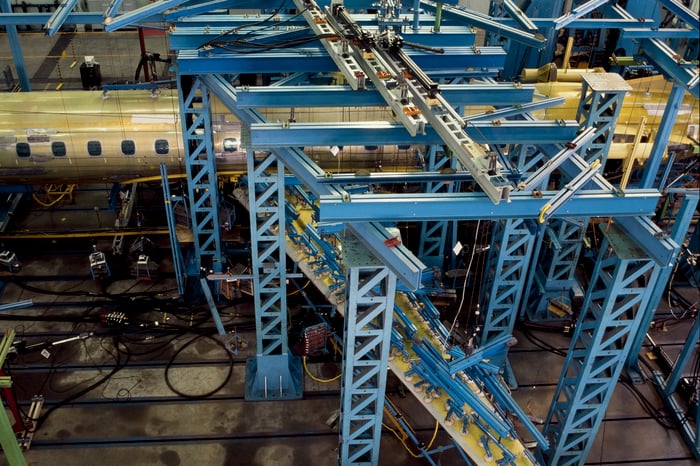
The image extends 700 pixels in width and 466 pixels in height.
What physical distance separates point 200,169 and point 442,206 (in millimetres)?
11406

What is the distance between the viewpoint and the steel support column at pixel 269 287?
14.4m

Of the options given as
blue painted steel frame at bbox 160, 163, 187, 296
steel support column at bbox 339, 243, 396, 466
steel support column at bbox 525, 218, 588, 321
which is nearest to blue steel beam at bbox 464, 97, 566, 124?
steel support column at bbox 339, 243, 396, 466

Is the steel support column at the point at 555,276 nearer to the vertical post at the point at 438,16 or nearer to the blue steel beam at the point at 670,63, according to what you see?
the blue steel beam at the point at 670,63

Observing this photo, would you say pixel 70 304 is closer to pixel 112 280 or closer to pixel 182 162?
pixel 112 280

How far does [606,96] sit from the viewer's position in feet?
46.9

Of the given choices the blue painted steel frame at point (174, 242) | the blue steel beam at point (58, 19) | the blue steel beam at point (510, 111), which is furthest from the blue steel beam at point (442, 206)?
→ the blue painted steel frame at point (174, 242)

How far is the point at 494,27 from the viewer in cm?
1614

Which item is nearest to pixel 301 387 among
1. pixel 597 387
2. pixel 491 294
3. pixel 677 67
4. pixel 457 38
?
pixel 491 294

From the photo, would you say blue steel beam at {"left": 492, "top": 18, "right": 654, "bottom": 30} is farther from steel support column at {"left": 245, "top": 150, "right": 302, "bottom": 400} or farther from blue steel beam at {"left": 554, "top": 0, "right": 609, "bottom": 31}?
steel support column at {"left": 245, "top": 150, "right": 302, "bottom": 400}

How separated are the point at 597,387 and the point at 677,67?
7.39 meters

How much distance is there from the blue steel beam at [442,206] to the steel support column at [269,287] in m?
4.14

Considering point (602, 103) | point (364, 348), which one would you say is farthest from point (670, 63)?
point (364, 348)

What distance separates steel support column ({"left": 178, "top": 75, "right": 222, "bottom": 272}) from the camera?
18031mm

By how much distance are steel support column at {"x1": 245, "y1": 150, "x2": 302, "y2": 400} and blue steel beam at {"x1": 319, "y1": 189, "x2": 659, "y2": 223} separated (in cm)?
414
